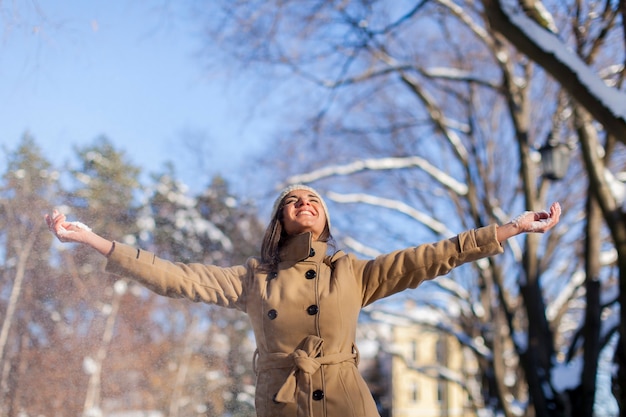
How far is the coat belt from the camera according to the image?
251 cm

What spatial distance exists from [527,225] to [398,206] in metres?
9.35

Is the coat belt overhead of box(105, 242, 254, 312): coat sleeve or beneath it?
beneath

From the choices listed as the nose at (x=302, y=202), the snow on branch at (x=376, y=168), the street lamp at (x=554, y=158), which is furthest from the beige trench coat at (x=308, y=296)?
the snow on branch at (x=376, y=168)

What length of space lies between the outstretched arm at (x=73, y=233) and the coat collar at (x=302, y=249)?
2.24 ft

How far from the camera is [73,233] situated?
265cm

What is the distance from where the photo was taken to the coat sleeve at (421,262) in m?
2.65

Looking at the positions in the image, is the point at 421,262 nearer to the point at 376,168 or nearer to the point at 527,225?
the point at 527,225

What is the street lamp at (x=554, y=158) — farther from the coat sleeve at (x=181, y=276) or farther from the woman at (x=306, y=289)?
the coat sleeve at (x=181, y=276)

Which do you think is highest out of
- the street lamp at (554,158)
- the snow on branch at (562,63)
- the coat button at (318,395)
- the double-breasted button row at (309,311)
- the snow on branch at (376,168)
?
the snow on branch at (376,168)

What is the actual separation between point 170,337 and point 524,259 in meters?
4.82

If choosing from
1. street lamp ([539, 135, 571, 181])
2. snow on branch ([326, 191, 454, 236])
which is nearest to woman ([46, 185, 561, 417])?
street lamp ([539, 135, 571, 181])

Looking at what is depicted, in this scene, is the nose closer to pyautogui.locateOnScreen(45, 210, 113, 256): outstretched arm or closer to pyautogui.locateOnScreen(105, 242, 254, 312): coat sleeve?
pyautogui.locateOnScreen(105, 242, 254, 312): coat sleeve

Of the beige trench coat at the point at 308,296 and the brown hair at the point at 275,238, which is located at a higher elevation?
the brown hair at the point at 275,238

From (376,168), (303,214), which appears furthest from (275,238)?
(376,168)
